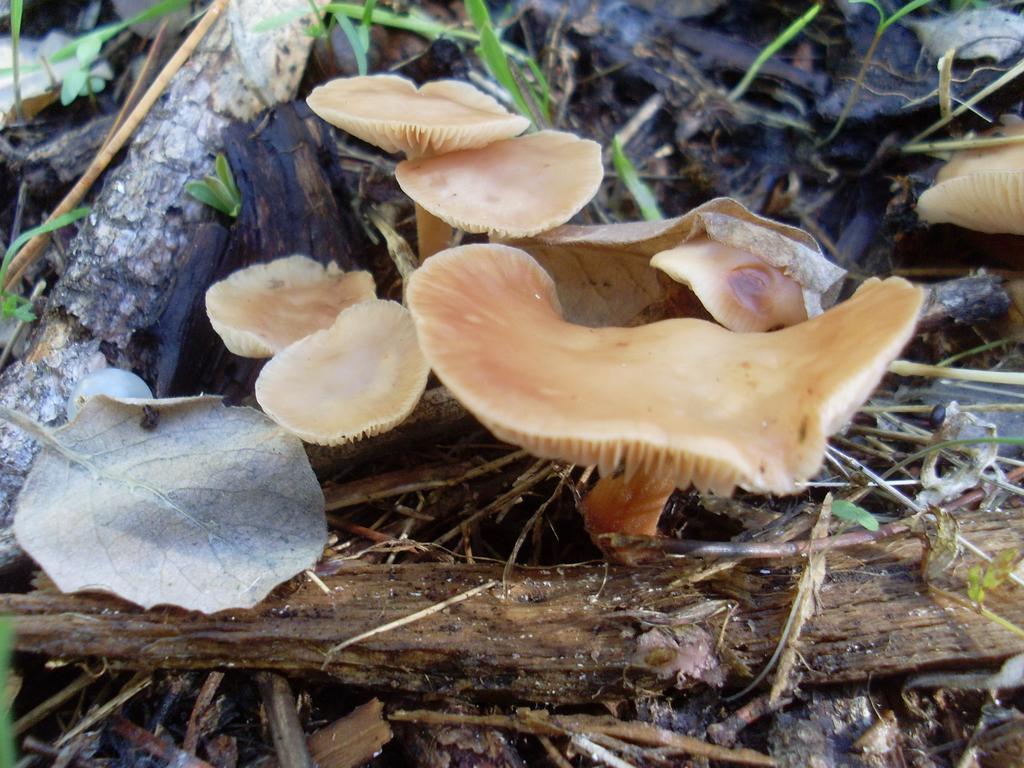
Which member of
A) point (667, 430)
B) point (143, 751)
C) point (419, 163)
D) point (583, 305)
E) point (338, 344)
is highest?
point (419, 163)

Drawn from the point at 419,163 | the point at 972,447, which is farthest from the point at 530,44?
the point at 972,447

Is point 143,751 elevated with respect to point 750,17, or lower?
lower

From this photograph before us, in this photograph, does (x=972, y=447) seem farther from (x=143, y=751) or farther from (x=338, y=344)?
(x=143, y=751)

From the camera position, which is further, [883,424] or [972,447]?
[883,424]

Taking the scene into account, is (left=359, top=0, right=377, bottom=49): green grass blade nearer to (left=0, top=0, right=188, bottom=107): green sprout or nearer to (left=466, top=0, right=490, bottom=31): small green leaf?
(left=466, top=0, right=490, bottom=31): small green leaf

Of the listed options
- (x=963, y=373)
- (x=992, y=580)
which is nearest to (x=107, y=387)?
(x=992, y=580)

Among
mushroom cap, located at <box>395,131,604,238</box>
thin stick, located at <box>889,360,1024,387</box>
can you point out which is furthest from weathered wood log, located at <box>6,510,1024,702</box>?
mushroom cap, located at <box>395,131,604,238</box>
